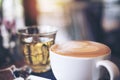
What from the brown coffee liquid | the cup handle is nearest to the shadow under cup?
the brown coffee liquid

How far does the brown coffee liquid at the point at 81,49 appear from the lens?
1.36 ft

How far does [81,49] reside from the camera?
1.44ft

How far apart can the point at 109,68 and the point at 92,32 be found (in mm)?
584

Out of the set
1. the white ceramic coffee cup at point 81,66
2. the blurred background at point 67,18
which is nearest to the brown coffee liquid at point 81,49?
the white ceramic coffee cup at point 81,66

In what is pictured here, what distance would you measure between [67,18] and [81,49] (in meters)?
0.53

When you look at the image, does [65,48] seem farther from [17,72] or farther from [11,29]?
[11,29]

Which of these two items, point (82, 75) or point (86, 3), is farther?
point (86, 3)

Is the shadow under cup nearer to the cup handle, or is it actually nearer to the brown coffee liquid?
the brown coffee liquid

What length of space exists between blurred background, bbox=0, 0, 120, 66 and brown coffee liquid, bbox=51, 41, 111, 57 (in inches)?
13.4

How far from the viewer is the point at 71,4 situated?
2.93 ft

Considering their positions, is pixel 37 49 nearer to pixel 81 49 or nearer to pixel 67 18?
pixel 81 49

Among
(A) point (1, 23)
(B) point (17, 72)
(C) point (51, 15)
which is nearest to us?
(B) point (17, 72)

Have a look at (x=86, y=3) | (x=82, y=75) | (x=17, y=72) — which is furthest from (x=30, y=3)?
(x=82, y=75)

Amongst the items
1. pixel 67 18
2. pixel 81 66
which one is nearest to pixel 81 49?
pixel 81 66
